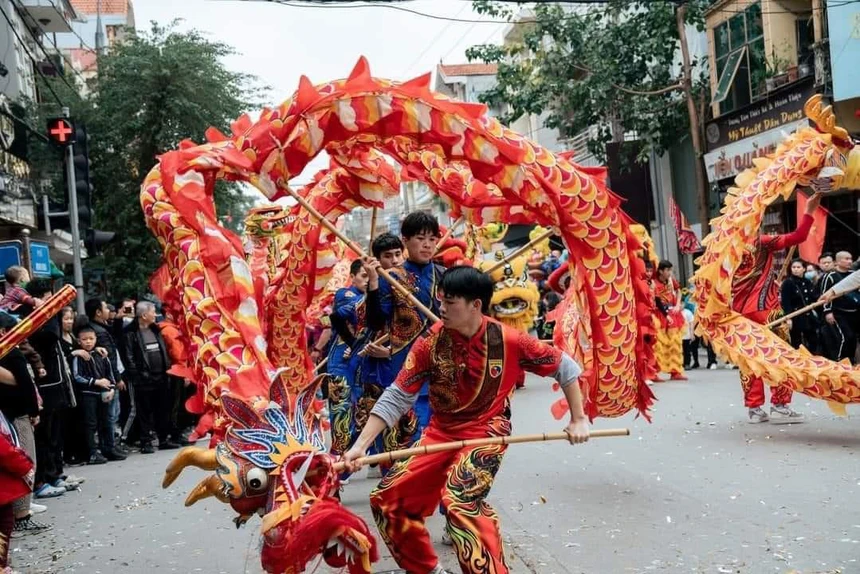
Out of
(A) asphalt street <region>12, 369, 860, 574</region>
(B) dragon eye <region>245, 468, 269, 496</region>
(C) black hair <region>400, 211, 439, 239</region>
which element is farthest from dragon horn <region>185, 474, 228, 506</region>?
(C) black hair <region>400, 211, 439, 239</region>

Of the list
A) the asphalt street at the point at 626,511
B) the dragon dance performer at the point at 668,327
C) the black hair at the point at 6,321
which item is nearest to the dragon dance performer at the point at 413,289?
the asphalt street at the point at 626,511

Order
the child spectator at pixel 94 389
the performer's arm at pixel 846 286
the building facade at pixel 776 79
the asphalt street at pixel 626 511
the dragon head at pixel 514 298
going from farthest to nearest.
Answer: the building facade at pixel 776 79
the dragon head at pixel 514 298
the child spectator at pixel 94 389
the performer's arm at pixel 846 286
the asphalt street at pixel 626 511

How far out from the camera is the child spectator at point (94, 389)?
934 centimetres

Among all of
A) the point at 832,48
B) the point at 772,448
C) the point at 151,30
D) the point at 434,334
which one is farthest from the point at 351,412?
the point at 151,30

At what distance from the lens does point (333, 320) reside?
662 cm

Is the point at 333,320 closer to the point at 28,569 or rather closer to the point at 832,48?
the point at 28,569

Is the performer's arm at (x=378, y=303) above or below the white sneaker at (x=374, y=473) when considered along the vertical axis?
above

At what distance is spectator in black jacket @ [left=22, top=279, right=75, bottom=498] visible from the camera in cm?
710

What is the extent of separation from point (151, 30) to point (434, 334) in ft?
61.6

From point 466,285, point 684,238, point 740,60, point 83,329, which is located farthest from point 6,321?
point 740,60

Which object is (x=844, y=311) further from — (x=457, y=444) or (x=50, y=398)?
(x=50, y=398)

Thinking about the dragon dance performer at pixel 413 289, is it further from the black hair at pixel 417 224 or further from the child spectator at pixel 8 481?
the child spectator at pixel 8 481

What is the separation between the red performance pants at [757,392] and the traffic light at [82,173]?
857cm

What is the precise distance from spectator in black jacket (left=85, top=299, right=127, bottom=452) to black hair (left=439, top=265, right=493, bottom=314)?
6.75 meters
